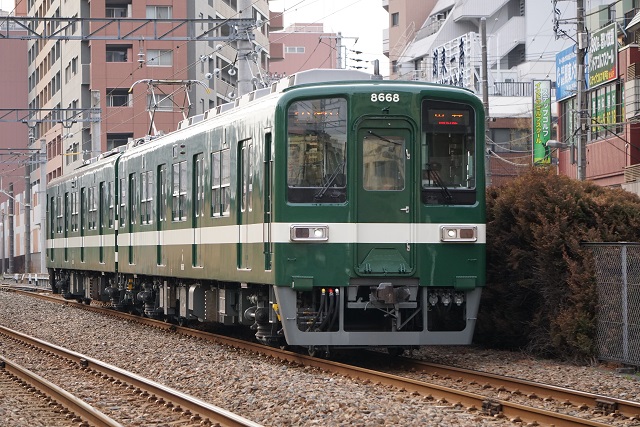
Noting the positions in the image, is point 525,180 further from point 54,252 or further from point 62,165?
point 62,165

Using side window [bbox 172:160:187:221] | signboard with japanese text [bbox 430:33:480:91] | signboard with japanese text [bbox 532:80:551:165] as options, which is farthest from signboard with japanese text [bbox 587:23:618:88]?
side window [bbox 172:160:187:221]

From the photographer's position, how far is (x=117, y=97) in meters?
72.1

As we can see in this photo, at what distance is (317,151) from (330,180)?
0.36m

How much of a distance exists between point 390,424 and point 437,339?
13.6 ft

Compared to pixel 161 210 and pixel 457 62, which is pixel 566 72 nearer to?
pixel 457 62

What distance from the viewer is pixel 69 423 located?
9.96 meters

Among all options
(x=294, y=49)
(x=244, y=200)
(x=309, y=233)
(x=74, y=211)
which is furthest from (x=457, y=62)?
(x=294, y=49)

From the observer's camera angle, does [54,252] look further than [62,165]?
No

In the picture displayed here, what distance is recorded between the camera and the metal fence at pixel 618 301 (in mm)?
12992

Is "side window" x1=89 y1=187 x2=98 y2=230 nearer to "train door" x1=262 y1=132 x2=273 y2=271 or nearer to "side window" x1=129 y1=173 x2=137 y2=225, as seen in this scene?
"side window" x1=129 y1=173 x2=137 y2=225

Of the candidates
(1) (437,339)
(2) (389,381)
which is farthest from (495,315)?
(2) (389,381)

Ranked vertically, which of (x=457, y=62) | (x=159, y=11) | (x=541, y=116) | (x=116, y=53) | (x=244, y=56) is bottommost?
(x=244, y=56)

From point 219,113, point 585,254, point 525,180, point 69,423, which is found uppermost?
point 219,113

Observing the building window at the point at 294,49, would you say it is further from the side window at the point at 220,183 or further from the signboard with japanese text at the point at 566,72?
the side window at the point at 220,183
